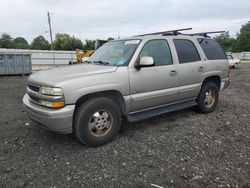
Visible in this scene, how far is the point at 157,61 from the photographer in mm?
4797

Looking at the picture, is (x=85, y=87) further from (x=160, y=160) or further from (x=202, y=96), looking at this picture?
(x=202, y=96)

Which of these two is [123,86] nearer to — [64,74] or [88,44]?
[64,74]

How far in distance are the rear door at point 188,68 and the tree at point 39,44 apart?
64.0 metres

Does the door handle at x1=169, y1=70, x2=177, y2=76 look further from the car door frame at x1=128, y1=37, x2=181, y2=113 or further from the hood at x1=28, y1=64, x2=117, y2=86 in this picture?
the hood at x1=28, y1=64, x2=117, y2=86

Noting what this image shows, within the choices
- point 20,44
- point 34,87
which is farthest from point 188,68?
point 20,44

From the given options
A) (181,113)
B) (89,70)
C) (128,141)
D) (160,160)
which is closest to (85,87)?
(89,70)

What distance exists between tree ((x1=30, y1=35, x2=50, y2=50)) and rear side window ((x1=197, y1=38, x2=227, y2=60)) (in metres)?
63.6

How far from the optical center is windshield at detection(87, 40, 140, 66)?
4.49 metres

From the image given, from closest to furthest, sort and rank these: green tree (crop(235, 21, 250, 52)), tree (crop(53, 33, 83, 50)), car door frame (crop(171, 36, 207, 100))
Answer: car door frame (crop(171, 36, 207, 100))
tree (crop(53, 33, 83, 50))
green tree (crop(235, 21, 250, 52))

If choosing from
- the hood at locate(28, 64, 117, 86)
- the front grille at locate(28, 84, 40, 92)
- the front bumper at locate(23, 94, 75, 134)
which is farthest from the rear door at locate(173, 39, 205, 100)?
the front grille at locate(28, 84, 40, 92)

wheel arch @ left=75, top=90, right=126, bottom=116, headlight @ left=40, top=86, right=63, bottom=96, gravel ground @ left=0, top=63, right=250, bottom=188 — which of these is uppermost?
headlight @ left=40, top=86, right=63, bottom=96

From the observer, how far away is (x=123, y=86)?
422 cm

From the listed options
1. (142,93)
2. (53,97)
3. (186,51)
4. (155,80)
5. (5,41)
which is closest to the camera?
(53,97)

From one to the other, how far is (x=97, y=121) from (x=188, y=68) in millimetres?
2455
